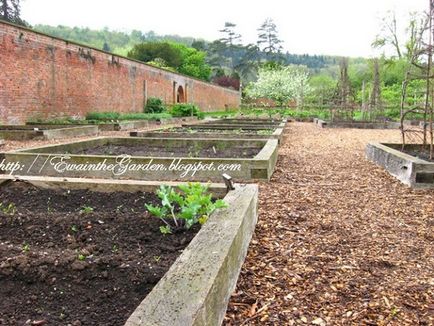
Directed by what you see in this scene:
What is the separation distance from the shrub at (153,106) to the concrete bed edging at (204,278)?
22.8m

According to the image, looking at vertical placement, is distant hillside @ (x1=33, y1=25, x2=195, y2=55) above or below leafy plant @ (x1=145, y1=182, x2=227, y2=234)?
above

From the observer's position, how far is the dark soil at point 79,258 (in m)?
1.84

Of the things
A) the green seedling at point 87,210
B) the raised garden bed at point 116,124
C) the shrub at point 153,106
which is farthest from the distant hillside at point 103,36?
the green seedling at point 87,210

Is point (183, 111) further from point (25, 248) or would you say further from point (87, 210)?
point (25, 248)

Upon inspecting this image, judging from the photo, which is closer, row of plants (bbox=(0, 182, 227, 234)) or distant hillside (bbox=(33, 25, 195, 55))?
row of plants (bbox=(0, 182, 227, 234))

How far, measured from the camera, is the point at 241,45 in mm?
75312

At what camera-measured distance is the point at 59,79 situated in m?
16.3

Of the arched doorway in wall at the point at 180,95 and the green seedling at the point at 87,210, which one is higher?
the arched doorway in wall at the point at 180,95

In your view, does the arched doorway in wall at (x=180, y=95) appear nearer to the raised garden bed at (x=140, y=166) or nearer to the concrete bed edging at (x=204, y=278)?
the raised garden bed at (x=140, y=166)

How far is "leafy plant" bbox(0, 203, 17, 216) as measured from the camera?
3.06m

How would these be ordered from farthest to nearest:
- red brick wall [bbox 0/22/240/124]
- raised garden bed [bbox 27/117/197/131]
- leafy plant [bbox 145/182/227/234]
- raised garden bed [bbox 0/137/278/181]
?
red brick wall [bbox 0/22/240/124] → raised garden bed [bbox 27/117/197/131] → raised garden bed [bbox 0/137/278/181] → leafy plant [bbox 145/182/227/234]

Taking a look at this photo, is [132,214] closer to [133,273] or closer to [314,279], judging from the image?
[133,273]

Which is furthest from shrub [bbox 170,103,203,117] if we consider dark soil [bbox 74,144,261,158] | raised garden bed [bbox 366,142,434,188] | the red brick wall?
raised garden bed [bbox 366,142,434,188]

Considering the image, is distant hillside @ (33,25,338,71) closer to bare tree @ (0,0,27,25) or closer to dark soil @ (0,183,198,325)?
bare tree @ (0,0,27,25)
